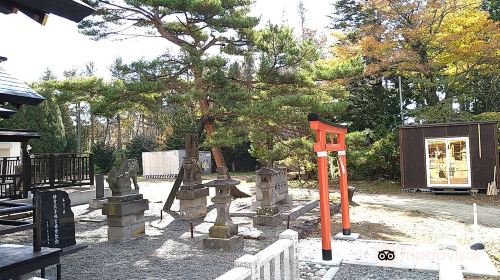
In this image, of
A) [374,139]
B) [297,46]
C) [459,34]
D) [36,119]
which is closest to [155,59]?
[297,46]

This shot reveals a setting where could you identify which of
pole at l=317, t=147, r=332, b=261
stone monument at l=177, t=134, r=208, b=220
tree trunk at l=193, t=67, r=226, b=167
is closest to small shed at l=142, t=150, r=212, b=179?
tree trunk at l=193, t=67, r=226, b=167

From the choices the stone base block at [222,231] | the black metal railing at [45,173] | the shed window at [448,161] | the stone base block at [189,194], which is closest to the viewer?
the stone base block at [222,231]

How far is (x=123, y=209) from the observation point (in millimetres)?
7734

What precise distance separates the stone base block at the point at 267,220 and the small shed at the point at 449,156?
9.25m

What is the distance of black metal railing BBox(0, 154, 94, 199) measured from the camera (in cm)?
1148

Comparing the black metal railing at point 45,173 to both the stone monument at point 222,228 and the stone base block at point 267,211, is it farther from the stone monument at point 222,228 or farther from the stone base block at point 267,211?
the stone monument at point 222,228

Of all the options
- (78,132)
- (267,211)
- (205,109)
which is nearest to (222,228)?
(267,211)

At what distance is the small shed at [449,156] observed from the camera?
1475cm

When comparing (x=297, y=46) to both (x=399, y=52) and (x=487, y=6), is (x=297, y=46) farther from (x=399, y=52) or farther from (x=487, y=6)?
(x=487, y=6)

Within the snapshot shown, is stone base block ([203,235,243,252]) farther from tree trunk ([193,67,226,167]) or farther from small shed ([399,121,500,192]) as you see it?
small shed ([399,121,500,192])

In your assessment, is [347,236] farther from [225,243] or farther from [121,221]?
[121,221]

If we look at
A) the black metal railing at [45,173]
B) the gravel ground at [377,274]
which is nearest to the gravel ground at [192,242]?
the gravel ground at [377,274]

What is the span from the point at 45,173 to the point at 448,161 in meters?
14.9

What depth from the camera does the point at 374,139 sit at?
21.0m
